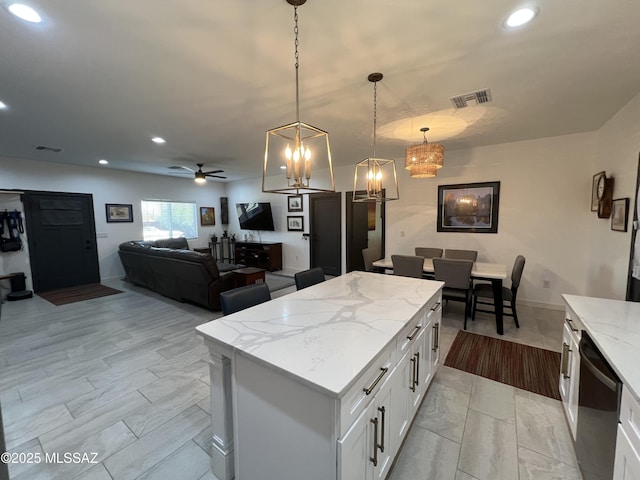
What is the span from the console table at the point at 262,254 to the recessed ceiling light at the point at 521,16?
6160mm

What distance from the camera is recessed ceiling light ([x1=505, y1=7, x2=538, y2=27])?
1562 mm

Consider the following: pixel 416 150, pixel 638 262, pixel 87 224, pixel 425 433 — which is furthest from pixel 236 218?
pixel 638 262

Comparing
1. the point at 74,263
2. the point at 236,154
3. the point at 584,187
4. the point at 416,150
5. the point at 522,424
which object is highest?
the point at 236,154

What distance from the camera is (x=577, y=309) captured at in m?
1.80

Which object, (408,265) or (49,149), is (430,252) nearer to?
(408,265)

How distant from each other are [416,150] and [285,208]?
4521mm

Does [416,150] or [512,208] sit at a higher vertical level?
[416,150]

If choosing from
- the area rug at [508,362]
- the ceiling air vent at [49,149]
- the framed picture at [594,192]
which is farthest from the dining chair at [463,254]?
the ceiling air vent at [49,149]

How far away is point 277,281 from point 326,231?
5.44ft

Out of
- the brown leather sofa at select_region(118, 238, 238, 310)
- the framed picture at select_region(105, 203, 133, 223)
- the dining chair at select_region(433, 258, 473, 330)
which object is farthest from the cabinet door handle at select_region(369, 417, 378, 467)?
the framed picture at select_region(105, 203, 133, 223)

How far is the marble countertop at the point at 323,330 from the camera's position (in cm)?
111

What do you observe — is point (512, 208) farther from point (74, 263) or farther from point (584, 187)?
point (74, 263)

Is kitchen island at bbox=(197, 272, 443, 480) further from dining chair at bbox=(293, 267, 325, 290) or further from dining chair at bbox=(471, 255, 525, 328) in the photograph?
dining chair at bbox=(471, 255, 525, 328)

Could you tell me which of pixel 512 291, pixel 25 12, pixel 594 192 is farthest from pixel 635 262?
pixel 25 12
